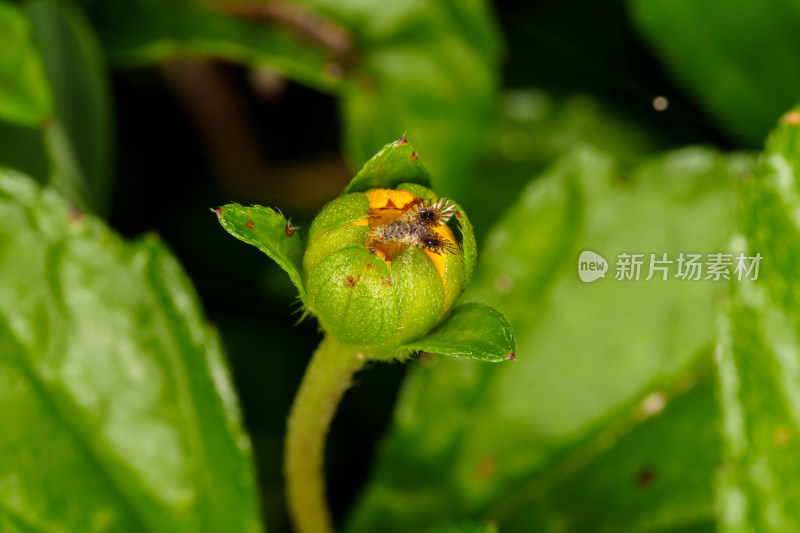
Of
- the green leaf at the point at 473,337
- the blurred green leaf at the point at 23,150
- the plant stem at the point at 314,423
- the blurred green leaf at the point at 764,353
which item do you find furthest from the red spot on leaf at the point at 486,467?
the blurred green leaf at the point at 23,150

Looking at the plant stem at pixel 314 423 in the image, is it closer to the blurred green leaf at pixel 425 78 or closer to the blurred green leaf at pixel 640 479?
the blurred green leaf at pixel 640 479

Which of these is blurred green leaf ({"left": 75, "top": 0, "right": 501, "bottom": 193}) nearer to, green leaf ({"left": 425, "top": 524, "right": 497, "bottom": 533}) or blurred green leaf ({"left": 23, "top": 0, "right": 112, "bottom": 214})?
blurred green leaf ({"left": 23, "top": 0, "right": 112, "bottom": 214})

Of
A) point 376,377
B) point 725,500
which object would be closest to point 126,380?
point 376,377

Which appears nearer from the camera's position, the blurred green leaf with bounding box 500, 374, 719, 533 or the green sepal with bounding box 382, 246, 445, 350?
the green sepal with bounding box 382, 246, 445, 350

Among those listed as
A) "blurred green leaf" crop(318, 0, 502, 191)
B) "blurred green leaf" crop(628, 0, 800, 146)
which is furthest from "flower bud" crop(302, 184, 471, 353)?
"blurred green leaf" crop(628, 0, 800, 146)

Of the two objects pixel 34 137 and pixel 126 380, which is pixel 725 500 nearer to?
pixel 126 380

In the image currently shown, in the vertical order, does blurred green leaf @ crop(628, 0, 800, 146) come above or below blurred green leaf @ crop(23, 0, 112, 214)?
above

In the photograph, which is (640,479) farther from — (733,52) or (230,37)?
(230,37)
